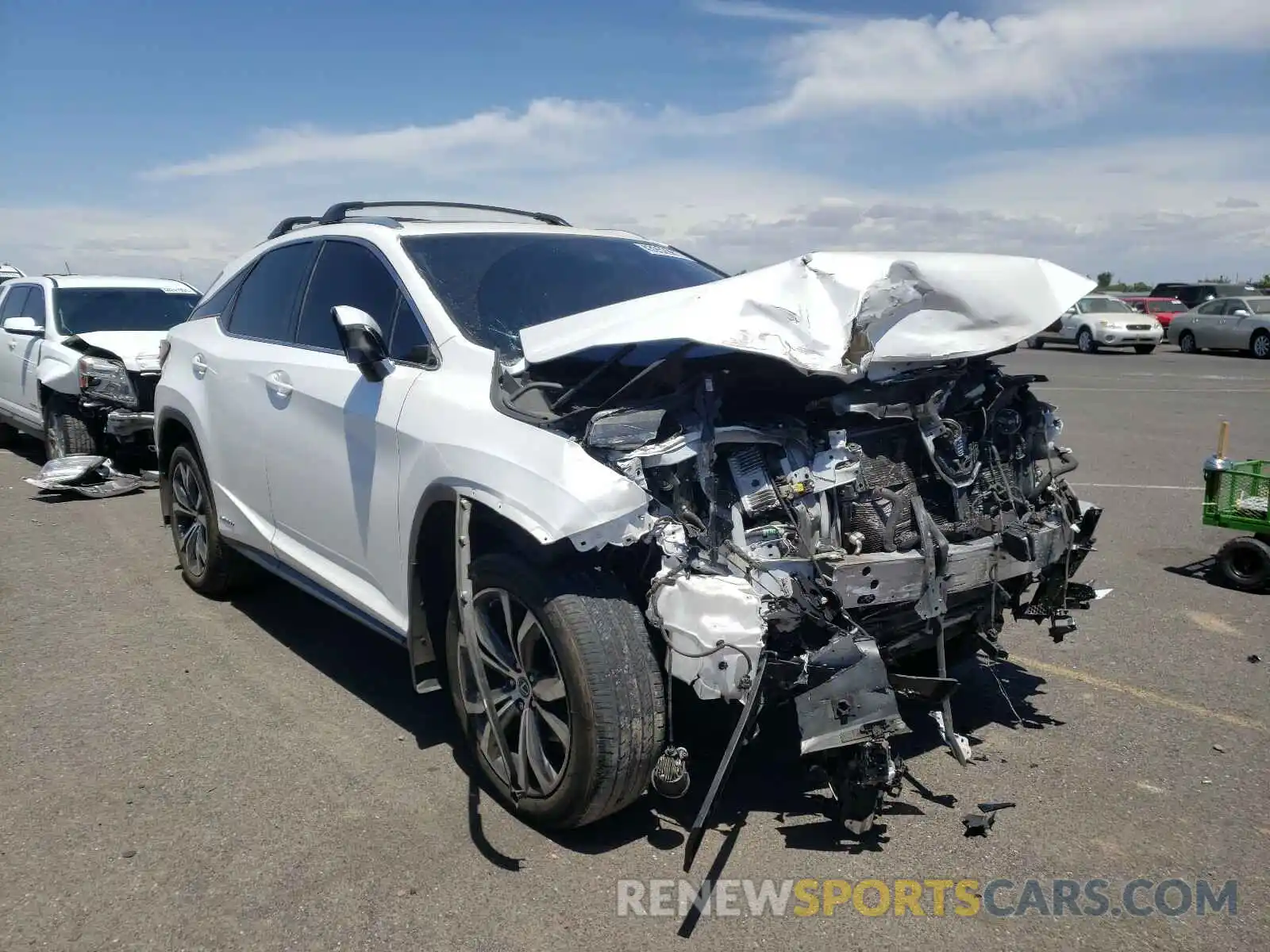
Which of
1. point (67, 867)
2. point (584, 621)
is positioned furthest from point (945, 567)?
point (67, 867)

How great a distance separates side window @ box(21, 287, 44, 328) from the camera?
10.2 meters

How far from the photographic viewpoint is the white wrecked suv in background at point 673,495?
10.2 ft

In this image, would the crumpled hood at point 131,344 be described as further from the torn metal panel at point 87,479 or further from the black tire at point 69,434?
the torn metal panel at point 87,479

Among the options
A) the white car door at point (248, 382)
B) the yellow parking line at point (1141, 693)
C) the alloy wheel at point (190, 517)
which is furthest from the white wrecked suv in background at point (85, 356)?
the yellow parking line at point (1141, 693)

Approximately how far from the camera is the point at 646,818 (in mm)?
3502

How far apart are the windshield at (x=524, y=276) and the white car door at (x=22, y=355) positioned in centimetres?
712

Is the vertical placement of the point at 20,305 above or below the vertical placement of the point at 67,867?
above

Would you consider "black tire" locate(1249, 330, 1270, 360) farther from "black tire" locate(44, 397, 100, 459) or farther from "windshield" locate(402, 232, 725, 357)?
"black tire" locate(44, 397, 100, 459)

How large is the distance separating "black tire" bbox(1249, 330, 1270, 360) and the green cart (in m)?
23.3

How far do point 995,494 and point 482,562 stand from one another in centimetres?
193

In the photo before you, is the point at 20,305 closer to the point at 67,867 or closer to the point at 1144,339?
the point at 67,867

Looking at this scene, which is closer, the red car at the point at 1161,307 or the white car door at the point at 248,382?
the white car door at the point at 248,382

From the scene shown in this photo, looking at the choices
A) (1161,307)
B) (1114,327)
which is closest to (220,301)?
(1114,327)

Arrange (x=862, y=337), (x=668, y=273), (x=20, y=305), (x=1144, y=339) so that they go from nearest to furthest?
(x=862, y=337), (x=668, y=273), (x=20, y=305), (x=1144, y=339)
